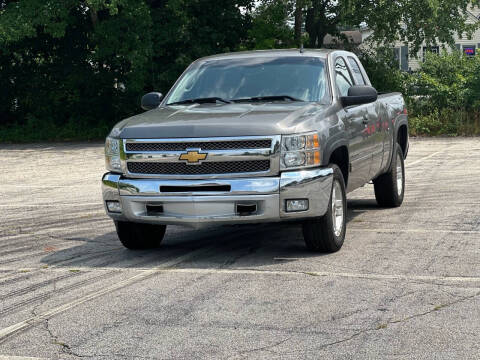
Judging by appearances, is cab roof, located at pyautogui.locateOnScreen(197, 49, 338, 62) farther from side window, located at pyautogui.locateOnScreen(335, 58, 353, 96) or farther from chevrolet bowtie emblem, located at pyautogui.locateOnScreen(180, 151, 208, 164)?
chevrolet bowtie emblem, located at pyautogui.locateOnScreen(180, 151, 208, 164)

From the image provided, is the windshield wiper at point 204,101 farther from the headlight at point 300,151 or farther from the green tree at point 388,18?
the green tree at point 388,18

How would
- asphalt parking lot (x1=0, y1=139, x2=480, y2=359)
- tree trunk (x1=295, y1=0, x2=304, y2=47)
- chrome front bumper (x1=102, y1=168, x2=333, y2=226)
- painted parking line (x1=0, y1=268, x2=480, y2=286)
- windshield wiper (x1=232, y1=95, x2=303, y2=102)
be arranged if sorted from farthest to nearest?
1. tree trunk (x1=295, y1=0, x2=304, y2=47)
2. windshield wiper (x1=232, y1=95, x2=303, y2=102)
3. chrome front bumper (x1=102, y1=168, x2=333, y2=226)
4. painted parking line (x1=0, y1=268, x2=480, y2=286)
5. asphalt parking lot (x1=0, y1=139, x2=480, y2=359)

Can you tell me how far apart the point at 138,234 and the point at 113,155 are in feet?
2.82

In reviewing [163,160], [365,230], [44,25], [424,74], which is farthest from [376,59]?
[163,160]

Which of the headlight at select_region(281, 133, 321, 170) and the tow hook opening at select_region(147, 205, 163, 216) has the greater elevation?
the headlight at select_region(281, 133, 321, 170)

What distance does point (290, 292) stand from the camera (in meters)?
6.94

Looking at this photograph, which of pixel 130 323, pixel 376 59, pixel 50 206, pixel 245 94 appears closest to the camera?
pixel 130 323

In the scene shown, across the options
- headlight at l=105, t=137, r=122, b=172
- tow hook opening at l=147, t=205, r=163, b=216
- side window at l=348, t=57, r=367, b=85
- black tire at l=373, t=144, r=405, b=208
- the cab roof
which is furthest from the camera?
black tire at l=373, t=144, r=405, b=208

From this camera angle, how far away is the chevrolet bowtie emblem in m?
8.05

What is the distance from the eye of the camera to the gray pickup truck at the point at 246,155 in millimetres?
8008

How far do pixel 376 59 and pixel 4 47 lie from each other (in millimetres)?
12531

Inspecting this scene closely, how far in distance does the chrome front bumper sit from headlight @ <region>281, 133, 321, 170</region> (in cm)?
8

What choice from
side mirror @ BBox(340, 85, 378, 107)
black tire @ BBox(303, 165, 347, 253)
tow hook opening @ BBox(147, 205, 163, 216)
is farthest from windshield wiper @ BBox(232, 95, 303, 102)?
tow hook opening @ BBox(147, 205, 163, 216)

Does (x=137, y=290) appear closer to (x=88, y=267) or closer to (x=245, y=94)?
(x=88, y=267)
